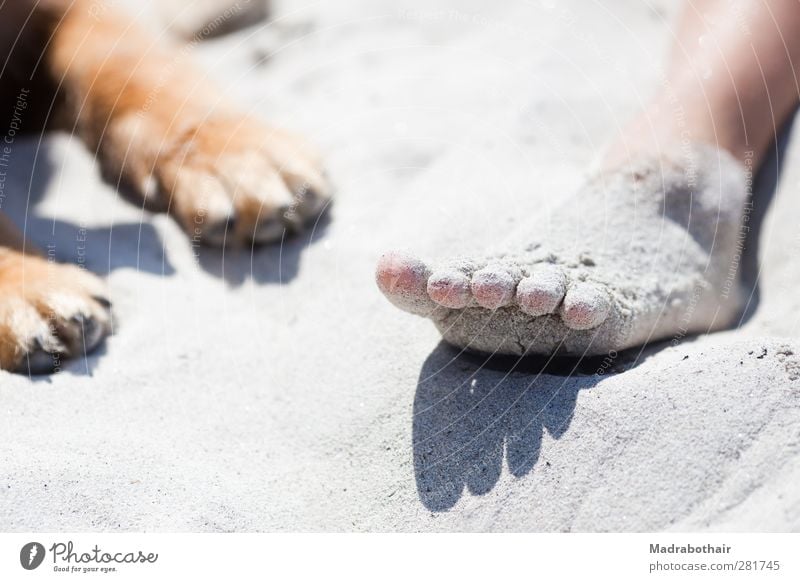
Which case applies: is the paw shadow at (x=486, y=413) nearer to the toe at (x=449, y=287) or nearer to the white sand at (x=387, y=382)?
the white sand at (x=387, y=382)

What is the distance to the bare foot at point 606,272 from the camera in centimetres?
97

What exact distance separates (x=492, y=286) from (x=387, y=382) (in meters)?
0.24

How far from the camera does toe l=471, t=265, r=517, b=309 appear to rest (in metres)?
0.97

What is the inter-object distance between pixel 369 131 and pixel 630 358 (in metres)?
0.88

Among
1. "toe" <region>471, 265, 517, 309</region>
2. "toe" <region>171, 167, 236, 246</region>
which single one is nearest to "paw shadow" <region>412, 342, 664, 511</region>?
"toe" <region>471, 265, 517, 309</region>

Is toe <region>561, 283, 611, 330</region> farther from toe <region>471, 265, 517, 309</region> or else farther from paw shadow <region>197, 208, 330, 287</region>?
paw shadow <region>197, 208, 330, 287</region>

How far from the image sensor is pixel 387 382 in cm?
111

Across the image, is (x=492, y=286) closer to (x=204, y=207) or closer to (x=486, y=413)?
(x=486, y=413)

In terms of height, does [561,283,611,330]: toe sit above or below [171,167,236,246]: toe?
above

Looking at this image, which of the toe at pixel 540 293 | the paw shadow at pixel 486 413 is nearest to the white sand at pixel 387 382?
the paw shadow at pixel 486 413

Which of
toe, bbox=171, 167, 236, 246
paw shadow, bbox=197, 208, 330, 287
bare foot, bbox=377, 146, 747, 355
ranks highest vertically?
bare foot, bbox=377, 146, 747, 355

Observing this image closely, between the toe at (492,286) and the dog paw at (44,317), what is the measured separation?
63 centimetres

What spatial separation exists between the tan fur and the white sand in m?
0.06

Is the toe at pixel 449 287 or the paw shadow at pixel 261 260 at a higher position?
the toe at pixel 449 287
